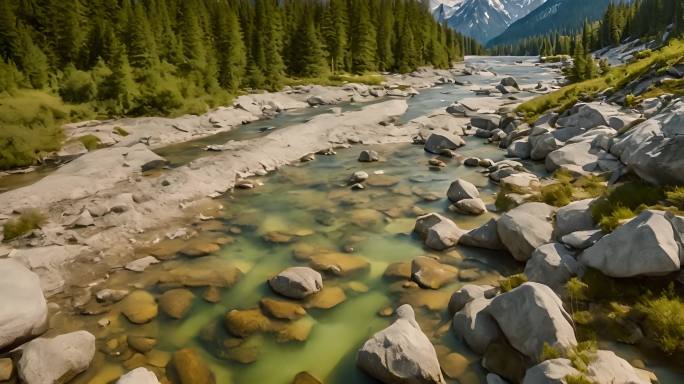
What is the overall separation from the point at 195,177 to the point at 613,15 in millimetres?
129237

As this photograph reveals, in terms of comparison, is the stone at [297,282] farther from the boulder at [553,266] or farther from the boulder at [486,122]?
the boulder at [486,122]

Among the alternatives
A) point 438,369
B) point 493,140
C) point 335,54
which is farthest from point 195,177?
point 335,54

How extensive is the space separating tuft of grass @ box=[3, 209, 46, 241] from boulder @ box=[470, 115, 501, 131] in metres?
26.2

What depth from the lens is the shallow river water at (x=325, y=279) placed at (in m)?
7.85

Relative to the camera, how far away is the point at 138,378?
6.73 metres

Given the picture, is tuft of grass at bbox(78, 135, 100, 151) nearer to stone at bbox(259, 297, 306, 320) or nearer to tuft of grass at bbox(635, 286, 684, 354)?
stone at bbox(259, 297, 306, 320)

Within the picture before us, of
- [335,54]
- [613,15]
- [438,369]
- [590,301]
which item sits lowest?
[438,369]

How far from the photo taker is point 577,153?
1706 centimetres

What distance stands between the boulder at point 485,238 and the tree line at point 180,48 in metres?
30.1

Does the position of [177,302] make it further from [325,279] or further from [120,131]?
[120,131]

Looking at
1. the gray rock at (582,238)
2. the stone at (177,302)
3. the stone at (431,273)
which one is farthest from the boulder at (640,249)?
the stone at (177,302)

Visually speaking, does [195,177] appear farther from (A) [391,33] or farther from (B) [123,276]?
(A) [391,33]

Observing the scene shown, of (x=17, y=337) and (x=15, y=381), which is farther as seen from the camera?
(x=17, y=337)

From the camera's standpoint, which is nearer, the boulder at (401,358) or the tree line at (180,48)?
the boulder at (401,358)
